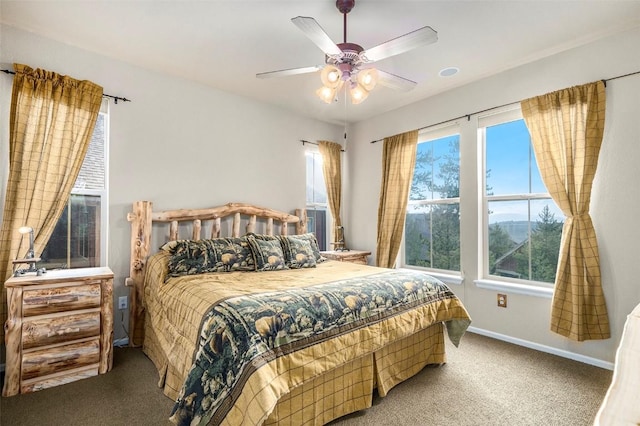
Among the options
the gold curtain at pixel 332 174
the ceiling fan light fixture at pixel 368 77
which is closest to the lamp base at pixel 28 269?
the ceiling fan light fixture at pixel 368 77

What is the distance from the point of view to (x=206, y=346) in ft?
5.14

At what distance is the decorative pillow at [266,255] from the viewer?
293cm

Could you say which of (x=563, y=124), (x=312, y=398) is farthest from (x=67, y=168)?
(x=563, y=124)

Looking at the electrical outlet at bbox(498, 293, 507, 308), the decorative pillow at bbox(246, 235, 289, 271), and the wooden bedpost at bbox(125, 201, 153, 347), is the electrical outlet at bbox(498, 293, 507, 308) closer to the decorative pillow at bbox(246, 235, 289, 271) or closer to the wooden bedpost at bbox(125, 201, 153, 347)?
the decorative pillow at bbox(246, 235, 289, 271)

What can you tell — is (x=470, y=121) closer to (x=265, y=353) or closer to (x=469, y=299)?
(x=469, y=299)

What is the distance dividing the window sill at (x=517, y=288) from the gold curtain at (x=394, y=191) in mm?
1081

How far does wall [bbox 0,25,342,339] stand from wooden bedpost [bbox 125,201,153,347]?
121 mm

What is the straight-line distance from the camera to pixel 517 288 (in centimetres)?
305

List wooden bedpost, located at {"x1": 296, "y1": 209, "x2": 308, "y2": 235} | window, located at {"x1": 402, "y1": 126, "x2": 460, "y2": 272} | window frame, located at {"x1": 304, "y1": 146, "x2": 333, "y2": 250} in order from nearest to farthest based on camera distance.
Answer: window, located at {"x1": 402, "y1": 126, "x2": 460, "y2": 272} < wooden bedpost, located at {"x1": 296, "y1": 209, "x2": 308, "y2": 235} < window frame, located at {"x1": 304, "y1": 146, "x2": 333, "y2": 250}

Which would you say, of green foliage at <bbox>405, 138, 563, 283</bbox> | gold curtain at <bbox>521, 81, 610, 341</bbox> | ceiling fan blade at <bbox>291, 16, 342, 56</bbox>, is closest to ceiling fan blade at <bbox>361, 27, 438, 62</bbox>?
ceiling fan blade at <bbox>291, 16, 342, 56</bbox>

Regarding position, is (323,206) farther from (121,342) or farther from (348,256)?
(121,342)

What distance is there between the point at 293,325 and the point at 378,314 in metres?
0.65

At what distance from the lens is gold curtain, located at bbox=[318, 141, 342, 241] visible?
4.55 metres

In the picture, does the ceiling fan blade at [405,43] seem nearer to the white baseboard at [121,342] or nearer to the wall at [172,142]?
the wall at [172,142]
